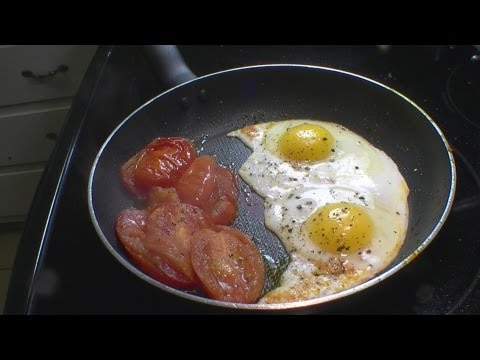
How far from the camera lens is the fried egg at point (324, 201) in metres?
1.07

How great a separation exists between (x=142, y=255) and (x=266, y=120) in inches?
25.0

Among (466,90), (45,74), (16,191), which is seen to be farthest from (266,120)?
(16,191)

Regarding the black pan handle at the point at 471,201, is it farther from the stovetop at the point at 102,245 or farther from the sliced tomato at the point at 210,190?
the sliced tomato at the point at 210,190

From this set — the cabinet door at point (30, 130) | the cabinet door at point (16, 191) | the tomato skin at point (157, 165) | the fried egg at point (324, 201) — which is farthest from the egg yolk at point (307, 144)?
the cabinet door at point (16, 191)

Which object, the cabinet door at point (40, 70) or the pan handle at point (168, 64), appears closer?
the pan handle at point (168, 64)

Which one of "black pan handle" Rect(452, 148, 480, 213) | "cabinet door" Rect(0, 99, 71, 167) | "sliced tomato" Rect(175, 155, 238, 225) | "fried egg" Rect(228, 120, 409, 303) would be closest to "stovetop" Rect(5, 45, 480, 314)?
"black pan handle" Rect(452, 148, 480, 213)

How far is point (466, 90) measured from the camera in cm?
135

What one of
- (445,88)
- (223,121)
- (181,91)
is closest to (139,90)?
(181,91)

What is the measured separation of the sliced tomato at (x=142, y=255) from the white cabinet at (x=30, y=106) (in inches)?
29.4

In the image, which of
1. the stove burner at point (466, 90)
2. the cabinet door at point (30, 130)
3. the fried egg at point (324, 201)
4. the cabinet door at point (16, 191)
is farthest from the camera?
the cabinet door at point (16, 191)

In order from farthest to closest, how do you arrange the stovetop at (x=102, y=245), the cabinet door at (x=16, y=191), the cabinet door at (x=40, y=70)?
the cabinet door at (x=16, y=191) < the cabinet door at (x=40, y=70) < the stovetop at (x=102, y=245)

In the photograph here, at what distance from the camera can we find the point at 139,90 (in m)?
1.49

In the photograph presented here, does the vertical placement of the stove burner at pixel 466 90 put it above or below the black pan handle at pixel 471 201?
above

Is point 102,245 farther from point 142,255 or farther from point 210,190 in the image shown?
point 210,190
